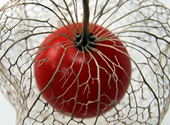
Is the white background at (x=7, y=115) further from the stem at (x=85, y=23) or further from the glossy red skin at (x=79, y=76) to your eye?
the stem at (x=85, y=23)

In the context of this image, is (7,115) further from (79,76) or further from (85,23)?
(85,23)

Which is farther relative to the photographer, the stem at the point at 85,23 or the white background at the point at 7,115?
the white background at the point at 7,115

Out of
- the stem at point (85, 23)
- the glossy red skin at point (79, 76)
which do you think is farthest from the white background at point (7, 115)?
the stem at point (85, 23)

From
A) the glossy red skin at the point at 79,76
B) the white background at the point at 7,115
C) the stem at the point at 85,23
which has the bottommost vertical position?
the white background at the point at 7,115

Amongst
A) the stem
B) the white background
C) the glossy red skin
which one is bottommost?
the white background

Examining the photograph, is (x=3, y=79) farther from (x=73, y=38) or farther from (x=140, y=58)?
(x=140, y=58)

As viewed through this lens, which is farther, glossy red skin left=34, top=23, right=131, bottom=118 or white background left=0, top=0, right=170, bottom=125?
white background left=0, top=0, right=170, bottom=125

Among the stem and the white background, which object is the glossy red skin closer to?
the stem

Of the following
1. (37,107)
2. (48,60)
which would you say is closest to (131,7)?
(48,60)

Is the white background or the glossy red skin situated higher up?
the glossy red skin

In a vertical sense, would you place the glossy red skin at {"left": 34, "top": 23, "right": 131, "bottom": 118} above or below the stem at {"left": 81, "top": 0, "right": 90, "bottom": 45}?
below

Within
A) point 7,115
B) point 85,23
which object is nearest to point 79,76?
point 85,23

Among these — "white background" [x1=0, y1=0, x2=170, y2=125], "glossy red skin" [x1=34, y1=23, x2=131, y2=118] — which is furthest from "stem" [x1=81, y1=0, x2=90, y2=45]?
"white background" [x1=0, y1=0, x2=170, y2=125]
